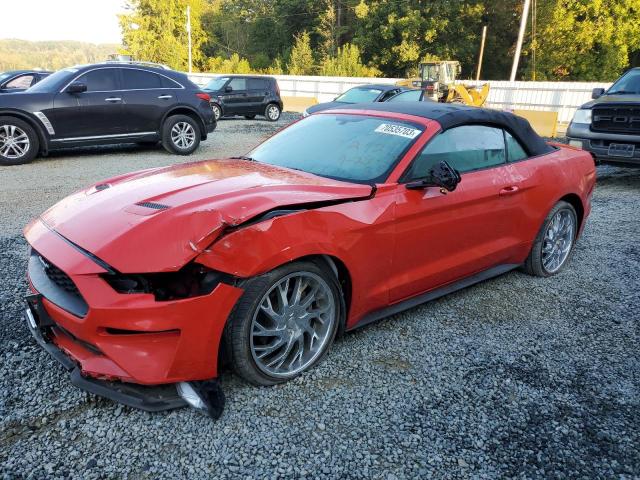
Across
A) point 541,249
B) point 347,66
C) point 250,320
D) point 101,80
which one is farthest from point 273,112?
point 347,66

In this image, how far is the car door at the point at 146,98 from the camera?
9320 millimetres

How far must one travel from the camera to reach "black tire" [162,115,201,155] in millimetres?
9859

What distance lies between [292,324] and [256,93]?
53.7ft

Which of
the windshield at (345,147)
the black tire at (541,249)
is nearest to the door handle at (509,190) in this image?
the black tire at (541,249)

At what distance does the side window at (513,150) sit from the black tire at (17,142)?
7.97 meters

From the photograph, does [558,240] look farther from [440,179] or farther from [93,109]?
[93,109]

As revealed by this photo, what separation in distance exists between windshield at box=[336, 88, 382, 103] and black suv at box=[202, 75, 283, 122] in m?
5.53

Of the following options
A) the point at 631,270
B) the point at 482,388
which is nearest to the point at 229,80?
the point at 631,270

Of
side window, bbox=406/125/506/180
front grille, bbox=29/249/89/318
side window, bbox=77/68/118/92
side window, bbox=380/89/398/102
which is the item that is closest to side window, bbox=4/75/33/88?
side window, bbox=77/68/118/92

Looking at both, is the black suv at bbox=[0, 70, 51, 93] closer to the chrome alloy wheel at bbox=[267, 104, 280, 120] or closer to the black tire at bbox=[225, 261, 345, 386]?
the chrome alloy wheel at bbox=[267, 104, 280, 120]

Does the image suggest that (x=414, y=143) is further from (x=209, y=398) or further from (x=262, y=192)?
(x=209, y=398)

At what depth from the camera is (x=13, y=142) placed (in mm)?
8516

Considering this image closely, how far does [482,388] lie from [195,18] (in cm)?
6356

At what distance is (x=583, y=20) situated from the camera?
1500 inches
